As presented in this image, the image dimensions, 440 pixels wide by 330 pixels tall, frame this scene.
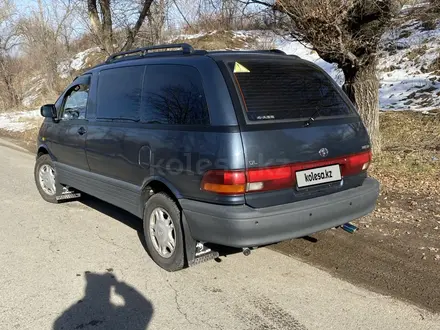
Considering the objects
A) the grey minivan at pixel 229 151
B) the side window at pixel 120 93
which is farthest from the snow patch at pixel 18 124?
the grey minivan at pixel 229 151

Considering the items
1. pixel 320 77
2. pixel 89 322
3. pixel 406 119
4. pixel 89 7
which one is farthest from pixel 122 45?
pixel 89 322

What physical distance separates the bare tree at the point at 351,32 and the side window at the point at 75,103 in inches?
131

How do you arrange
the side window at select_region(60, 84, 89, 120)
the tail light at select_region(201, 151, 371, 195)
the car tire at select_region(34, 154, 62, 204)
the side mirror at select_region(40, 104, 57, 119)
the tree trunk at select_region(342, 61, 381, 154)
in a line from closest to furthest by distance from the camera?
the tail light at select_region(201, 151, 371, 195) < the side window at select_region(60, 84, 89, 120) < the side mirror at select_region(40, 104, 57, 119) < the car tire at select_region(34, 154, 62, 204) < the tree trunk at select_region(342, 61, 381, 154)

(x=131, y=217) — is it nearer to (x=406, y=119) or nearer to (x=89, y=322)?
(x=89, y=322)

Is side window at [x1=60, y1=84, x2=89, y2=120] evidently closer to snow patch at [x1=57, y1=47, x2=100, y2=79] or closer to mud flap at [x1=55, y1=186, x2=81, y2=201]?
mud flap at [x1=55, y1=186, x2=81, y2=201]

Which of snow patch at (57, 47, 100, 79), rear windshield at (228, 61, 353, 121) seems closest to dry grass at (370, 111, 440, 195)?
rear windshield at (228, 61, 353, 121)

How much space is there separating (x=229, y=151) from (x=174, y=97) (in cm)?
91

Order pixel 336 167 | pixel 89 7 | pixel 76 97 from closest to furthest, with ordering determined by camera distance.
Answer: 1. pixel 336 167
2. pixel 76 97
3. pixel 89 7

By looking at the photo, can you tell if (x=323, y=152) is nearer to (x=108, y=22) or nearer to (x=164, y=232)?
(x=164, y=232)

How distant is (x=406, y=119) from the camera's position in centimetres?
1015

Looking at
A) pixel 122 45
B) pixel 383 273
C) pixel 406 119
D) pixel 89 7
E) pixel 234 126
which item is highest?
pixel 89 7

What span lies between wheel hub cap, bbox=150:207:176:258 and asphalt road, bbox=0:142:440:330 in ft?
0.65

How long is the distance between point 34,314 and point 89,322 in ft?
1.60

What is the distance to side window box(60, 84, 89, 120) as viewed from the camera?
16.9ft
